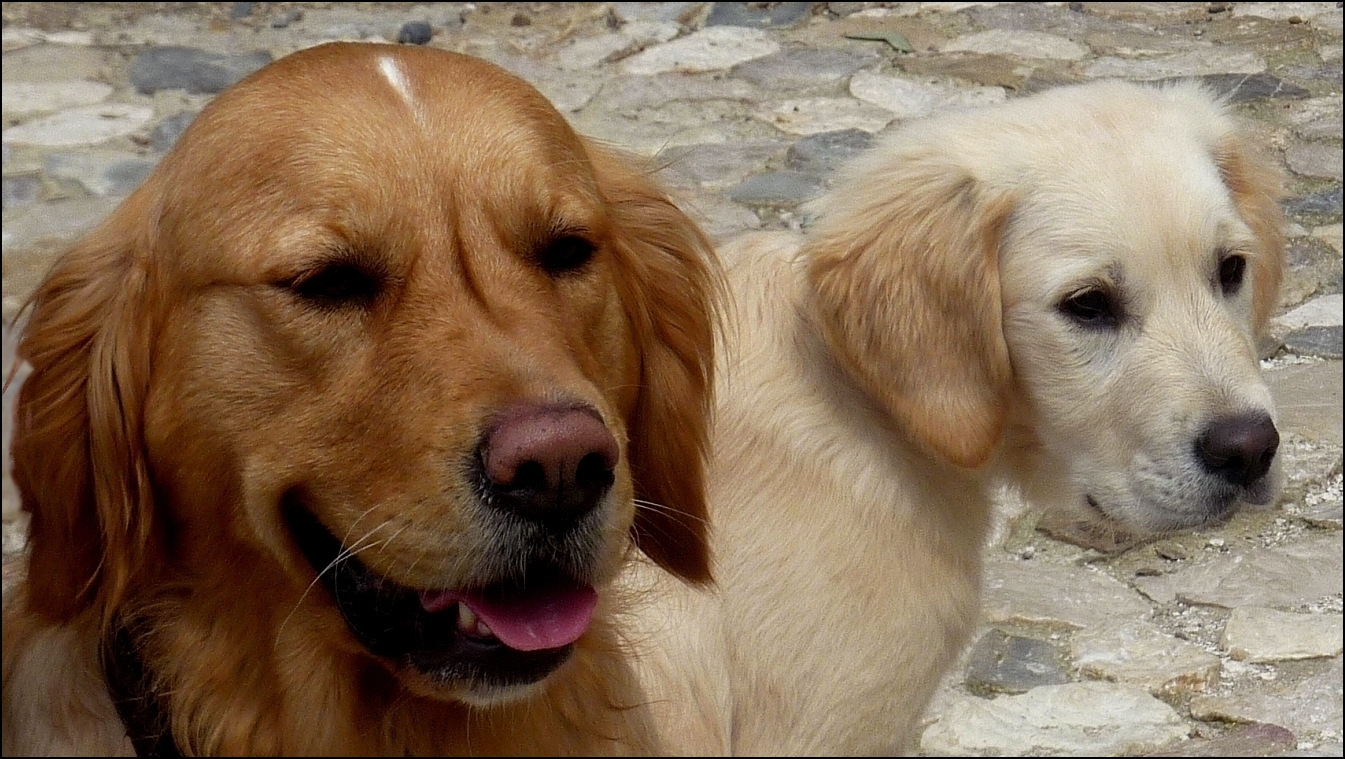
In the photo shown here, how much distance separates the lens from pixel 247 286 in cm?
223

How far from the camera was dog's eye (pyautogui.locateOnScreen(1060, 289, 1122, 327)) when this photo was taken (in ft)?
8.89

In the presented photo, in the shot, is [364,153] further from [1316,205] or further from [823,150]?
[1316,205]

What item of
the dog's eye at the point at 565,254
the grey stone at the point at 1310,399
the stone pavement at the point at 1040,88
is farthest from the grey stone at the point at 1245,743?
the dog's eye at the point at 565,254

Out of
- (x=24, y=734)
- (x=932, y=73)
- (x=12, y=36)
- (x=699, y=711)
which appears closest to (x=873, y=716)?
(x=699, y=711)

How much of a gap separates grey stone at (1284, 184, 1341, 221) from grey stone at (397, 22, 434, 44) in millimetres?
2427

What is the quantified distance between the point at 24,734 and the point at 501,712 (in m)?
0.76

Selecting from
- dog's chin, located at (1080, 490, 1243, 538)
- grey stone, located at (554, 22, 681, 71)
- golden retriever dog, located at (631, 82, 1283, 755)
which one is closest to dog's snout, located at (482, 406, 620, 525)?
golden retriever dog, located at (631, 82, 1283, 755)

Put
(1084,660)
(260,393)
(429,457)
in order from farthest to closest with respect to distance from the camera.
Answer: (1084,660), (260,393), (429,457)

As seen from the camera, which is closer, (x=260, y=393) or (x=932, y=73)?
(x=260, y=393)

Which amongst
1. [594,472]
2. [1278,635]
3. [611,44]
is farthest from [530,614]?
[611,44]

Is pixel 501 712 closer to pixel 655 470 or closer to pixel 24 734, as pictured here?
pixel 655 470

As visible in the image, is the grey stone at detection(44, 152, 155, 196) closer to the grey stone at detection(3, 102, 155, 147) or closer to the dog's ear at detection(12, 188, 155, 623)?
the grey stone at detection(3, 102, 155, 147)

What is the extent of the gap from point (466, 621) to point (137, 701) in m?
0.65

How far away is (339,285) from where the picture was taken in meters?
2.22
